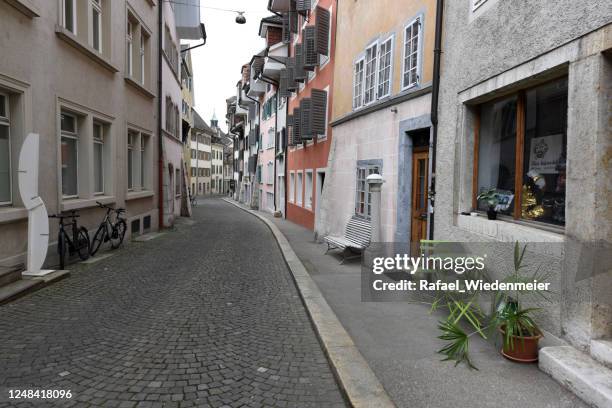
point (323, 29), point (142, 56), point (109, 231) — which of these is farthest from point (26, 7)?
point (323, 29)

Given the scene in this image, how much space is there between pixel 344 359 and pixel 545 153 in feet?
9.43

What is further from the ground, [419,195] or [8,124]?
[8,124]

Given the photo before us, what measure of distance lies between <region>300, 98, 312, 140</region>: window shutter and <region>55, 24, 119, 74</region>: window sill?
21.0ft

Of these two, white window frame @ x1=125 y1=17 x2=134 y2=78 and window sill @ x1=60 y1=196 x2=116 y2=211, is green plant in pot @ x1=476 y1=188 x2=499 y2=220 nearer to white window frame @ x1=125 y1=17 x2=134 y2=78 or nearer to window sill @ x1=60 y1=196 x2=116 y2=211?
window sill @ x1=60 y1=196 x2=116 y2=211

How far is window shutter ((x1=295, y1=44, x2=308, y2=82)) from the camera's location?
60.5ft

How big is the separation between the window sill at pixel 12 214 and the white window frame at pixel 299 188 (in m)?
13.2

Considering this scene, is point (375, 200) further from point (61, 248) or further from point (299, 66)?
point (299, 66)

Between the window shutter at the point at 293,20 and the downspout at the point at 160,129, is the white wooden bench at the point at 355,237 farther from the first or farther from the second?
the window shutter at the point at 293,20

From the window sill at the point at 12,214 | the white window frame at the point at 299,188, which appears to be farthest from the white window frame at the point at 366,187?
the white window frame at the point at 299,188

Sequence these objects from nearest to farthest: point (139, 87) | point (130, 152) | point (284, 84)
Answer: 1. point (139, 87)
2. point (130, 152)
3. point (284, 84)

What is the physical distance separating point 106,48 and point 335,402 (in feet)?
33.8

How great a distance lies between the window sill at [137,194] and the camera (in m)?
12.7

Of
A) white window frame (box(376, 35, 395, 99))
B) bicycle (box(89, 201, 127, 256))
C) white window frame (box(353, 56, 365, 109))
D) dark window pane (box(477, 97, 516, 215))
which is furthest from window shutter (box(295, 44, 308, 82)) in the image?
dark window pane (box(477, 97, 516, 215))

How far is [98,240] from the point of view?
33.0 feet
